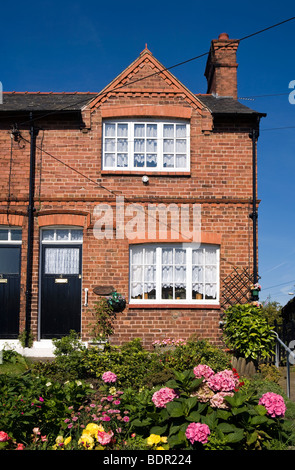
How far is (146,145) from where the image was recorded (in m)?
12.9

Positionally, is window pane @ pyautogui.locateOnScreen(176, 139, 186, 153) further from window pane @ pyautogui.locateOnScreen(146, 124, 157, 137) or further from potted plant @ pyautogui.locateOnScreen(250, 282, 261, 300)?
potted plant @ pyautogui.locateOnScreen(250, 282, 261, 300)

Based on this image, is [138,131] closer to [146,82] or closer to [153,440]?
[146,82]

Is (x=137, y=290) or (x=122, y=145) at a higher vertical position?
(x=122, y=145)

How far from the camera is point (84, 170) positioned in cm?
1272

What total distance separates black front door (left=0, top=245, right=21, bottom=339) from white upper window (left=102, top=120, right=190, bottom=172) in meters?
3.38

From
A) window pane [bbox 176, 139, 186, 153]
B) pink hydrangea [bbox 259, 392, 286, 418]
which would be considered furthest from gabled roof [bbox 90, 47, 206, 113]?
pink hydrangea [bbox 259, 392, 286, 418]

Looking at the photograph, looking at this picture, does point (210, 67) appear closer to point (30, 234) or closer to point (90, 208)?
point (90, 208)

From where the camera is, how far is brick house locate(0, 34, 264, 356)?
12.3 metres

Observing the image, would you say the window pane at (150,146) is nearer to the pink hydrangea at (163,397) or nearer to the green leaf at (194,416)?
the pink hydrangea at (163,397)

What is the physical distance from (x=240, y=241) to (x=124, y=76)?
18.0 feet

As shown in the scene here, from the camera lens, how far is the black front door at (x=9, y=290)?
12352 millimetres

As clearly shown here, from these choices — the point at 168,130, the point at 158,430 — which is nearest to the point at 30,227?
the point at 168,130

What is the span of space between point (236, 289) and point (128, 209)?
3479 mm

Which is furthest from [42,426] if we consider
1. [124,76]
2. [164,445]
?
[124,76]
